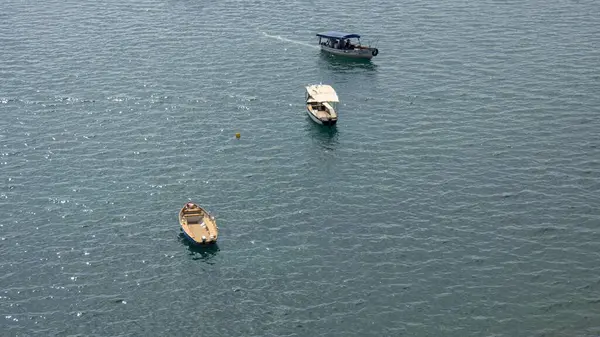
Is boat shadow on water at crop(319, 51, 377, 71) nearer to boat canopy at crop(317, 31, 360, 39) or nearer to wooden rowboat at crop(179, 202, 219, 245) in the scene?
boat canopy at crop(317, 31, 360, 39)

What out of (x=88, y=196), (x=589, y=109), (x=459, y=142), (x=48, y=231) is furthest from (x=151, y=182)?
(x=589, y=109)

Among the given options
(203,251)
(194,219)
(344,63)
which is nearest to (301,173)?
(194,219)

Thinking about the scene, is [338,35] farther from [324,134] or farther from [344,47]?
[324,134]

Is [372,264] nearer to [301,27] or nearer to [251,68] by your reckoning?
[251,68]

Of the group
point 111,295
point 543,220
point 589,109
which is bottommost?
point 111,295

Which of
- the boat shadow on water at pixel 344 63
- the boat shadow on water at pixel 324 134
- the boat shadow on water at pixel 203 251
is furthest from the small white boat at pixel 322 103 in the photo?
the boat shadow on water at pixel 203 251

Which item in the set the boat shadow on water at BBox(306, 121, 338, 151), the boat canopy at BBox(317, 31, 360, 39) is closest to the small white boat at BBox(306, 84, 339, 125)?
the boat shadow on water at BBox(306, 121, 338, 151)
